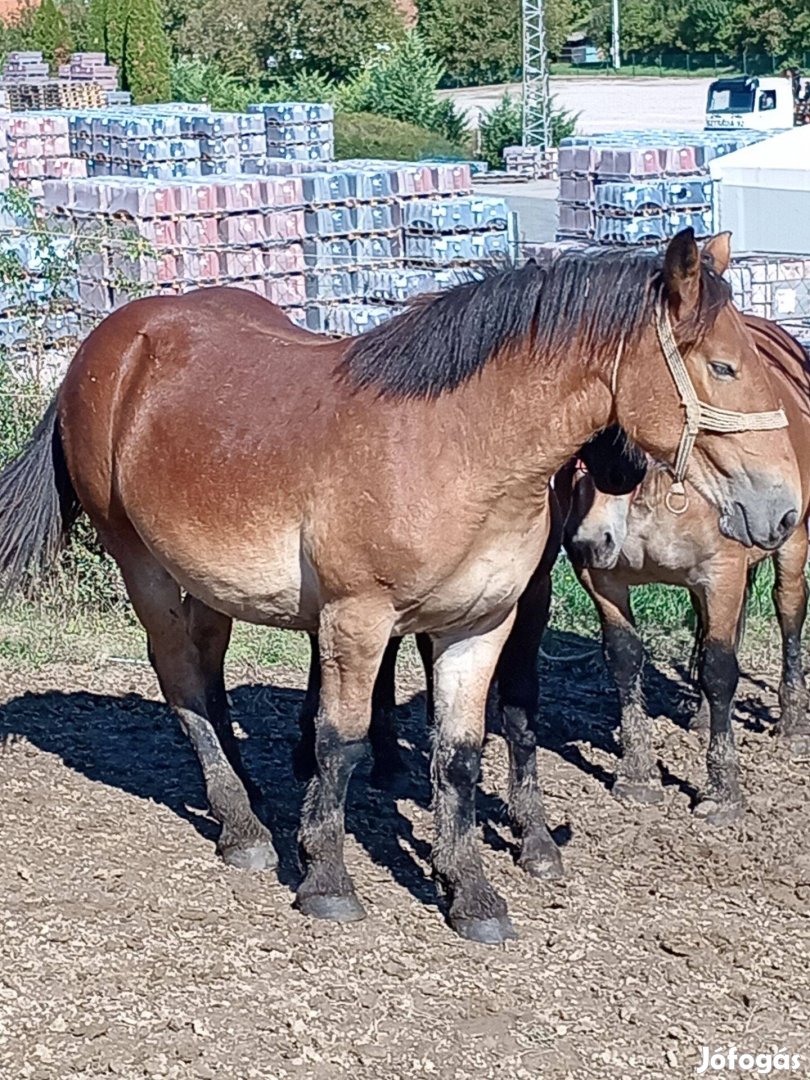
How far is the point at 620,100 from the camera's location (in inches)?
1946

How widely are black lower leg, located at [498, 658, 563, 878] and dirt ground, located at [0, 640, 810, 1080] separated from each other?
0.45 feet

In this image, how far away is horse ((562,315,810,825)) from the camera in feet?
16.9

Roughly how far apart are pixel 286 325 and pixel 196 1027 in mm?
2224

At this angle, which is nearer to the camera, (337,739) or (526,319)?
(526,319)

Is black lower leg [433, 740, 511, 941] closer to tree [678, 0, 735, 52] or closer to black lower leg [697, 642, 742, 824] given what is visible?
black lower leg [697, 642, 742, 824]

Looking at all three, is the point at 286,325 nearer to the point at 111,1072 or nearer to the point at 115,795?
the point at 115,795

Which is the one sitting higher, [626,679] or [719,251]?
[719,251]

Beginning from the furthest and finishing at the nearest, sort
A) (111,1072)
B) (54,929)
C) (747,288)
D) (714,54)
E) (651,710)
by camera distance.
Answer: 1. (714,54)
2. (747,288)
3. (651,710)
4. (54,929)
5. (111,1072)

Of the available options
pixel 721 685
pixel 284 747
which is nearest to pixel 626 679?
pixel 721 685

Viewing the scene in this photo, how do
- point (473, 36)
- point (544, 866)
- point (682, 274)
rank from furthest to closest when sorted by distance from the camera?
point (473, 36)
point (544, 866)
point (682, 274)

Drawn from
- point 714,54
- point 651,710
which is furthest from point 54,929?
point 714,54

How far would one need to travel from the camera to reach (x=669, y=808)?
17.9 ft

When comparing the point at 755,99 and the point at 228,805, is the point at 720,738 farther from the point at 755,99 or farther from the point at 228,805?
the point at 755,99

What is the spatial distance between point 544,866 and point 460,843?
440mm
